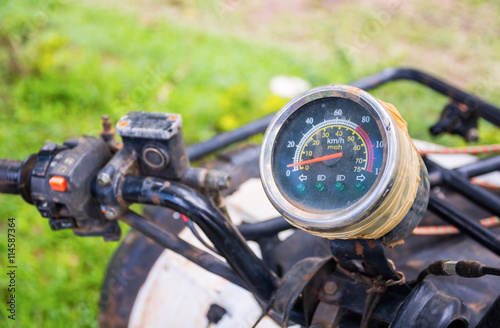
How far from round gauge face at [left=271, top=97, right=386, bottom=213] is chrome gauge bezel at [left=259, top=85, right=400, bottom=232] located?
0.01 metres

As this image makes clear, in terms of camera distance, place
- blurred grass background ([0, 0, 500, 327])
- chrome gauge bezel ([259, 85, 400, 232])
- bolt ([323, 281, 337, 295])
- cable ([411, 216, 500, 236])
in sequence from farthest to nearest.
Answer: blurred grass background ([0, 0, 500, 327]), cable ([411, 216, 500, 236]), bolt ([323, 281, 337, 295]), chrome gauge bezel ([259, 85, 400, 232])

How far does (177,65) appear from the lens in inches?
183

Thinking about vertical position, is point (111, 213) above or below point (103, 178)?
below

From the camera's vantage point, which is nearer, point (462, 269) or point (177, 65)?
point (462, 269)

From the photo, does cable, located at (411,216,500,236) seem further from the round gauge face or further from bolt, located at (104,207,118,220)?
bolt, located at (104,207,118,220)

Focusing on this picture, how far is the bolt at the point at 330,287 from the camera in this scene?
114 centimetres

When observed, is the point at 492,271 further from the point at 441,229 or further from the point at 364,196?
the point at 441,229

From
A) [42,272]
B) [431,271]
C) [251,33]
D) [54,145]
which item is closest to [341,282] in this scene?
[431,271]

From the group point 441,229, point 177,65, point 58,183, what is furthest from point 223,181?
point 177,65

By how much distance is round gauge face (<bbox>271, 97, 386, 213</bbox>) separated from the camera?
3.31 ft

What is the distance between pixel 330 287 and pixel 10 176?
838 mm

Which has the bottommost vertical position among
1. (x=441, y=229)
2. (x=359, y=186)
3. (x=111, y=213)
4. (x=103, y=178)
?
(x=441, y=229)

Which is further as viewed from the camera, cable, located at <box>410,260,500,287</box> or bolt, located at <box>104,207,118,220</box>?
bolt, located at <box>104,207,118,220</box>

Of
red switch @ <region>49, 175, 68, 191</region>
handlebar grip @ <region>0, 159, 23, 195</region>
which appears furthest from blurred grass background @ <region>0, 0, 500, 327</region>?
red switch @ <region>49, 175, 68, 191</region>
